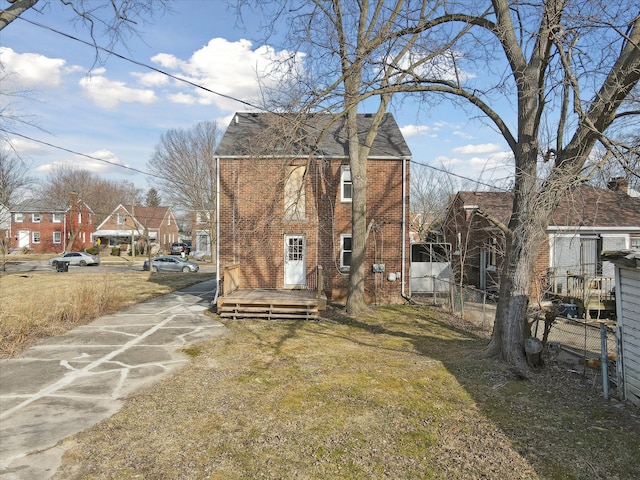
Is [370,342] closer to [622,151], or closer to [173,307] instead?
[622,151]

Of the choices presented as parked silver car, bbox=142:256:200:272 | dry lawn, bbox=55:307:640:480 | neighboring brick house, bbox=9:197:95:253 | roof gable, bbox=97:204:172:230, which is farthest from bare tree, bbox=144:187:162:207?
dry lawn, bbox=55:307:640:480

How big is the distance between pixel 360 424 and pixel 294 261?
34.8 ft

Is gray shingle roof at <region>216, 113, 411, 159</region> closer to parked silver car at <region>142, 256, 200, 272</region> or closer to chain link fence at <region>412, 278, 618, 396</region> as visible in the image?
chain link fence at <region>412, 278, 618, 396</region>

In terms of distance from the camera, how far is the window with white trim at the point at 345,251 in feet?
51.5

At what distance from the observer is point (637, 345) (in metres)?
6.09

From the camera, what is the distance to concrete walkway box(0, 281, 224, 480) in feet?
15.0

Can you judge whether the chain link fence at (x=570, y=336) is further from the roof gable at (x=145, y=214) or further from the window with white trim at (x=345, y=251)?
the roof gable at (x=145, y=214)

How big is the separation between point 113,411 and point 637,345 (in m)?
7.35

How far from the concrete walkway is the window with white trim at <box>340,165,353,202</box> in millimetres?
6578

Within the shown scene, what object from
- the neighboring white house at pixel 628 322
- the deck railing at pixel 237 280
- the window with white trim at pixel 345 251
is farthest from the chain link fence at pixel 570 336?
the deck railing at pixel 237 280

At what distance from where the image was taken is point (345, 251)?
1579 centimetres

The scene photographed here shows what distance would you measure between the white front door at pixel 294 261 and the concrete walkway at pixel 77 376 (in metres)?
3.84

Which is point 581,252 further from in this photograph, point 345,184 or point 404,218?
point 345,184

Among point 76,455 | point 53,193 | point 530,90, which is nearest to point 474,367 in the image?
point 530,90
